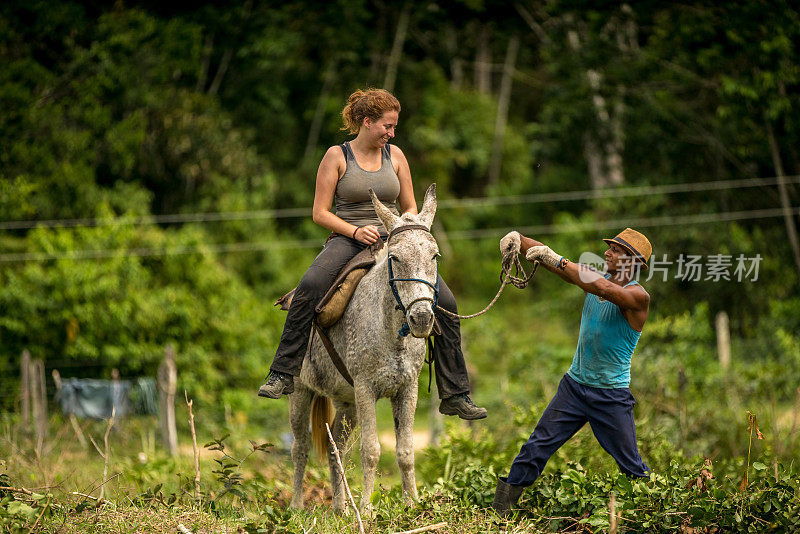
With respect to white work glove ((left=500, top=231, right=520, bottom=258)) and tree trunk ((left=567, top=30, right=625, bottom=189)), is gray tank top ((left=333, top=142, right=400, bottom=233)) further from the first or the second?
tree trunk ((left=567, top=30, right=625, bottom=189))

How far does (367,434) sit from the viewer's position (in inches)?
243

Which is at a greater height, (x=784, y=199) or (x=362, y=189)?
(x=362, y=189)

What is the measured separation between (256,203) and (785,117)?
13045 mm

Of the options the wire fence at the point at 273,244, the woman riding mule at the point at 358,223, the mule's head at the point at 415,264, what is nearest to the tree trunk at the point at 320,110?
the wire fence at the point at 273,244

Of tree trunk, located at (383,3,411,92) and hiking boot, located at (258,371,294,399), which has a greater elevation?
tree trunk, located at (383,3,411,92)

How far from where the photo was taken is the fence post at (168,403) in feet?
47.0

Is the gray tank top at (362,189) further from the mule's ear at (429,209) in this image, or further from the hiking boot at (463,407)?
the hiking boot at (463,407)

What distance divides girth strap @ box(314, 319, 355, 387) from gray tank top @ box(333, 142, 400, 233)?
0.88 metres

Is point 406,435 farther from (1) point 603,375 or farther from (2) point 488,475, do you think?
(1) point 603,375

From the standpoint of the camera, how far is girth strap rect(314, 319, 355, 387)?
21.0 feet

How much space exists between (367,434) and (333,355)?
677mm

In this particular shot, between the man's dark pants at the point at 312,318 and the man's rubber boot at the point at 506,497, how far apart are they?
79cm

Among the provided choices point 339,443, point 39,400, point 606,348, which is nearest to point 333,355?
point 339,443

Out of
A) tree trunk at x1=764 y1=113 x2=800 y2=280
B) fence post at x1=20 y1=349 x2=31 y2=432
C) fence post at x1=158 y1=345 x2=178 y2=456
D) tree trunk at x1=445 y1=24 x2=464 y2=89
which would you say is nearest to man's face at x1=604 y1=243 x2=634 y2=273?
fence post at x1=20 y1=349 x2=31 y2=432
